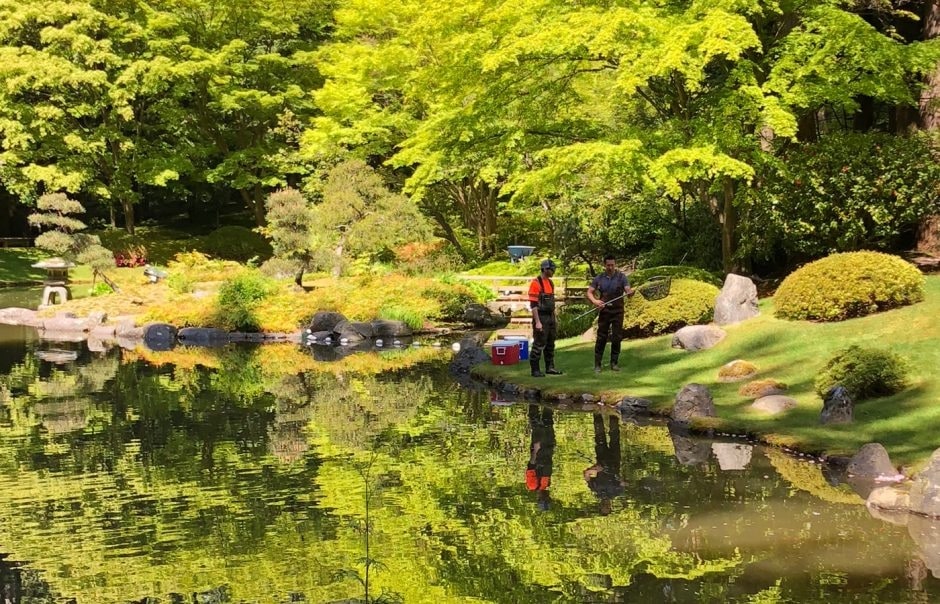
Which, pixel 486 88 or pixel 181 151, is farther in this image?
pixel 181 151

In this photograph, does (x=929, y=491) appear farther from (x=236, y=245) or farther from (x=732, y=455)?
(x=236, y=245)

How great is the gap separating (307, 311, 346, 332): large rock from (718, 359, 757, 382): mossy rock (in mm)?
12862

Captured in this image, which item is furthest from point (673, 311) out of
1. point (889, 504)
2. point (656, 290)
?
point (889, 504)

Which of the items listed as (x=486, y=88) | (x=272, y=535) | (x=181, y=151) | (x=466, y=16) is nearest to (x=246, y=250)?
(x=181, y=151)

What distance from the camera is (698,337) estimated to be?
17578 millimetres

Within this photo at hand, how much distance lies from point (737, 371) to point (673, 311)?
11.2ft

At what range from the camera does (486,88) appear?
22.0m

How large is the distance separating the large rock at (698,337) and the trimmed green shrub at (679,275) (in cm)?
297

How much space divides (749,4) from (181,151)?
32670mm

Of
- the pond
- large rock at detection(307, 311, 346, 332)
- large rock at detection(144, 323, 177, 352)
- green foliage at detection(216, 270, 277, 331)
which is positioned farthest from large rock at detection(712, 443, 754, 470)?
large rock at detection(144, 323, 177, 352)

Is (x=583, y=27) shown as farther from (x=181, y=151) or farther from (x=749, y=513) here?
(x=181, y=151)

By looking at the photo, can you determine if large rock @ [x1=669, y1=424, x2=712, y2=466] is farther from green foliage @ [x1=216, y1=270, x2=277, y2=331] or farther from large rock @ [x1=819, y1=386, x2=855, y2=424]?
green foliage @ [x1=216, y1=270, x2=277, y2=331]

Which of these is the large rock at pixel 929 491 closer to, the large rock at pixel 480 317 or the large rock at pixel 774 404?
the large rock at pixel 774 404

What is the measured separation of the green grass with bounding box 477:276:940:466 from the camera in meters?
11.9
